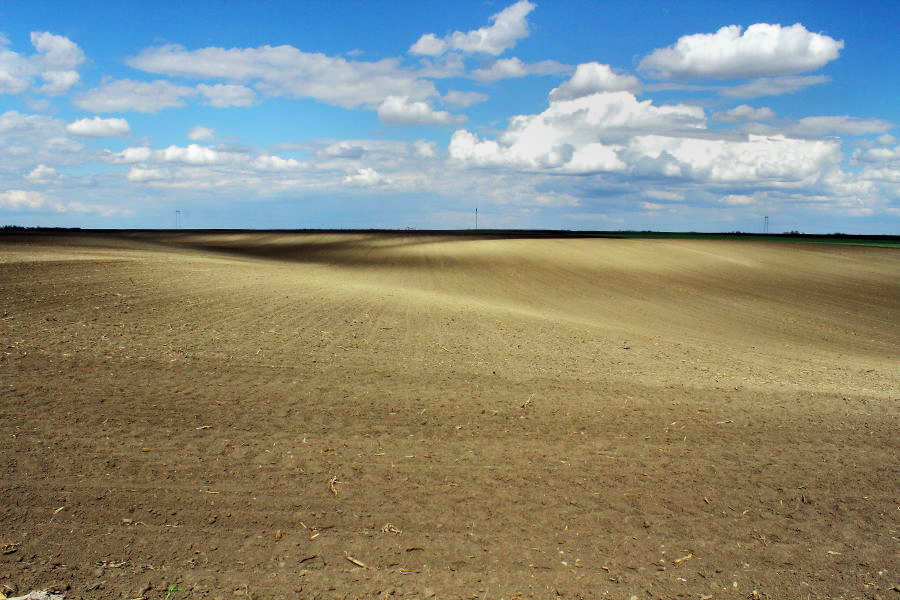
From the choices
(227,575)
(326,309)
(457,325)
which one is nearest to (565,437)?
(227,575)

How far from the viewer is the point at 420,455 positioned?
6734mm

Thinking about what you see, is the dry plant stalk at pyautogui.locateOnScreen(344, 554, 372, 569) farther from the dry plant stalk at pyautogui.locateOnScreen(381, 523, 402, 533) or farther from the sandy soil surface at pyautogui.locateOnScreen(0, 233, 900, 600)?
the dry plant stalk at pyautogui.locateOnScreen(381, 523, 402, 533)

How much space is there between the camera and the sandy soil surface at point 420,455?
4840 millimetres

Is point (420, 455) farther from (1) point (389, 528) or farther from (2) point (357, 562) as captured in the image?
(2) point (357, 562)

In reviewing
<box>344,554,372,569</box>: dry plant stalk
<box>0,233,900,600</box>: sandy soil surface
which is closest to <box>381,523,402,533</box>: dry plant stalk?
<box>0,233,900,600</box>: sandy soil surface

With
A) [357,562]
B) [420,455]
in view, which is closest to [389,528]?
[357,562]

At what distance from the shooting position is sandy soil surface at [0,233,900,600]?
484 centimetres

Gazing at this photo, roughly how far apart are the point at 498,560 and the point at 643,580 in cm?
106

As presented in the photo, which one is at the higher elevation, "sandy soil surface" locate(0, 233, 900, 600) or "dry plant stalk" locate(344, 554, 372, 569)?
"sandy soil surface" locate(0, 233, 900, 600)

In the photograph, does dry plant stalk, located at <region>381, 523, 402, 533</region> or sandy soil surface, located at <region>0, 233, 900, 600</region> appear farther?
dry plant stalk, located at <region>381, 523, 402, 533</region>

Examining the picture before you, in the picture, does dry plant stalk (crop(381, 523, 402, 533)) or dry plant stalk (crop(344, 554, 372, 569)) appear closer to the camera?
dry plant stalk (crop(344, 554, 372, 569))

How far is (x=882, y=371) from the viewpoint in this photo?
12.1 m

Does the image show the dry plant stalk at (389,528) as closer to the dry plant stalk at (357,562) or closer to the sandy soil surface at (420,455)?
the sandy soil surface at (420,455)

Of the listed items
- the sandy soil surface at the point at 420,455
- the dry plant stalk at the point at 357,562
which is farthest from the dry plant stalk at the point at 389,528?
the dry plant stalk at the point at 357,562
